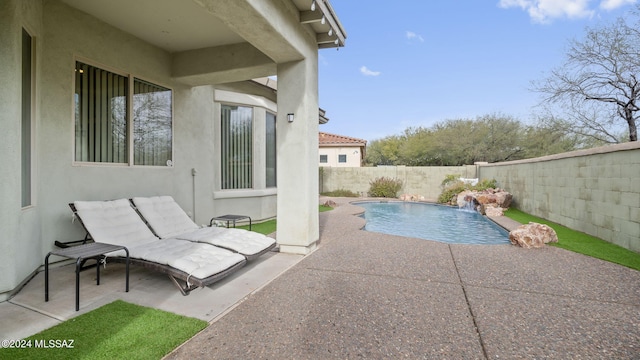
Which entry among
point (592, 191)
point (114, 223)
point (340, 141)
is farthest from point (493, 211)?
point (340, 141)

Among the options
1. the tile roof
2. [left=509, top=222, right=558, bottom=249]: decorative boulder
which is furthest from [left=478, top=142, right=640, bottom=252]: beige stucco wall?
the tile roof

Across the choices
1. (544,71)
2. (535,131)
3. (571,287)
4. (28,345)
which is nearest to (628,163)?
(571,287)

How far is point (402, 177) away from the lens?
66.8ft

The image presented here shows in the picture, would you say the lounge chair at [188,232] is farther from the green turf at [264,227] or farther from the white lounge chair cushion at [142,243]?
the green turf at [264,227]

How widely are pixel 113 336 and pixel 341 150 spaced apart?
29.3m

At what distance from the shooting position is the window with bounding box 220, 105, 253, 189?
29.6 feet

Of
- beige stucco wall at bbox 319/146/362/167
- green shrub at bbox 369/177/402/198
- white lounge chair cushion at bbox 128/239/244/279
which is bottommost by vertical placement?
white lounge chair cushion at bbox 128/239/244/279

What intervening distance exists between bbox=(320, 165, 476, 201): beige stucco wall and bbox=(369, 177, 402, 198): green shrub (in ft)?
1.09

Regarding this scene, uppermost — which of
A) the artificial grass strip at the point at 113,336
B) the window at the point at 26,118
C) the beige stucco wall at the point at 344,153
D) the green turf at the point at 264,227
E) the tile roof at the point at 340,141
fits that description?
the tile roof at the point at 340,141

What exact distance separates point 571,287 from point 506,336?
2177mm

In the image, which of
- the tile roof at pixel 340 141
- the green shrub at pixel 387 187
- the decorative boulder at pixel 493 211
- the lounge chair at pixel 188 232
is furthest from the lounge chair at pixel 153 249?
the tile roof at pixel 340 141

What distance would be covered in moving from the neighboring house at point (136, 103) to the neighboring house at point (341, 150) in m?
22.9

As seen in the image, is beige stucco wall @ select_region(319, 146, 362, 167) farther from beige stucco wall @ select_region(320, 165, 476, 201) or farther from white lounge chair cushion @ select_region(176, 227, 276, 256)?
white lounge chair cushion @ select_region(176, 227, 276, 256)

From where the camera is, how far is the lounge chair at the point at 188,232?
16.7 feet
